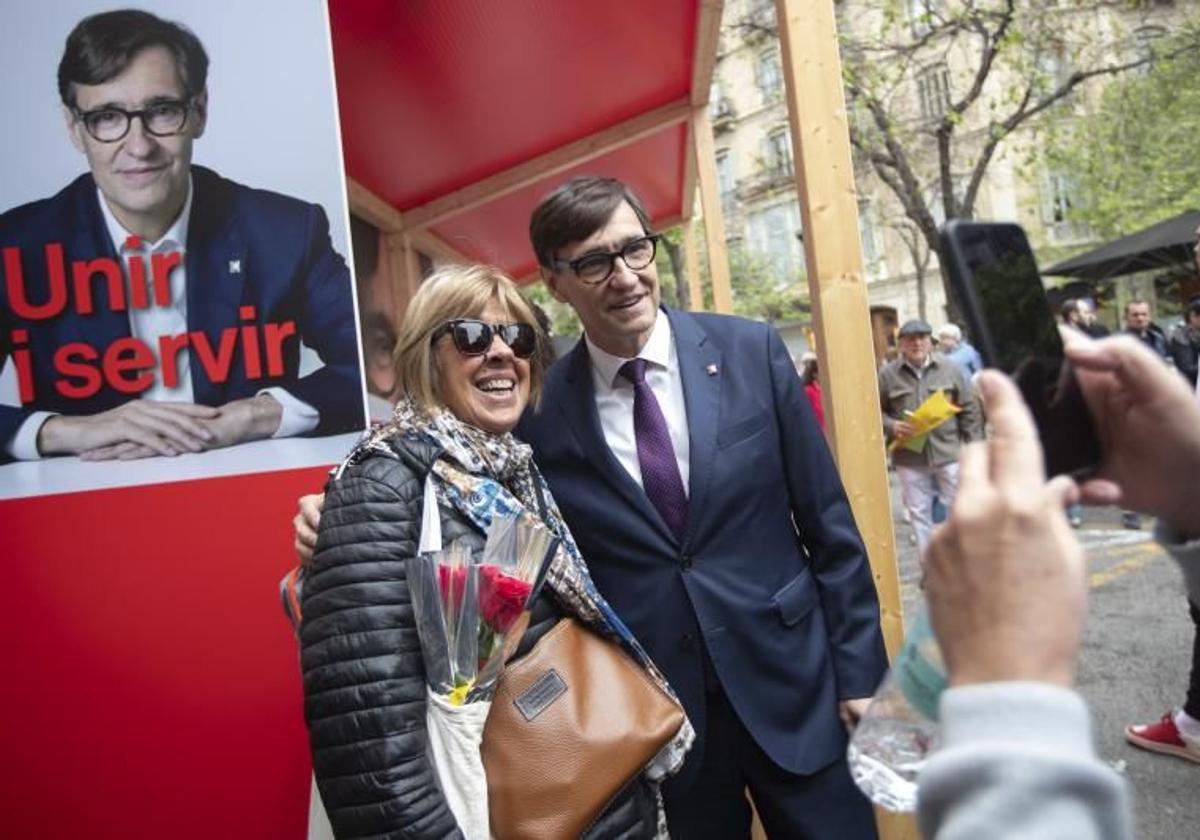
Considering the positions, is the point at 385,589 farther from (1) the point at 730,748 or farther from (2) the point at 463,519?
(1) the point at 730,748

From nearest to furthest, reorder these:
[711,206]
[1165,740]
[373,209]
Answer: [1165,740], [711,206], [373,209]

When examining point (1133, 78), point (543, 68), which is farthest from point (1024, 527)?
point (1133, 78)

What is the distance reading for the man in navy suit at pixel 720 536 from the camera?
2.18m

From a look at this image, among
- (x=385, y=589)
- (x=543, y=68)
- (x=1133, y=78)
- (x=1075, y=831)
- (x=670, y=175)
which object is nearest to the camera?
(x=1075, y=831)

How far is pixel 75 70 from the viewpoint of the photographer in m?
2.55

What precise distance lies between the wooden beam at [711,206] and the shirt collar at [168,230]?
16.1ft

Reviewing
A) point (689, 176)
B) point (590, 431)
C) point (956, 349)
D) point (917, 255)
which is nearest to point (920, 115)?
point (917, 255)

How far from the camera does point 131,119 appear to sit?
102 inches

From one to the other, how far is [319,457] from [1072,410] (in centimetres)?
214

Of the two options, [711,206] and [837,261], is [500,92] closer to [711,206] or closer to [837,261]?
[711,206]

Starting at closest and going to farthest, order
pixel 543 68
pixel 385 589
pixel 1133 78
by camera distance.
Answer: pixel 385 589, pixel 543 68, pixel 1133 78

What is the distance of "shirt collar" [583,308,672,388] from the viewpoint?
2385mm

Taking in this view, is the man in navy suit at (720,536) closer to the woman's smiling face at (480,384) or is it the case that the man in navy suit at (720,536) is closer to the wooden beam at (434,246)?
the woman's smiling face at (480,384)

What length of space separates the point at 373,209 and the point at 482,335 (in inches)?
237
